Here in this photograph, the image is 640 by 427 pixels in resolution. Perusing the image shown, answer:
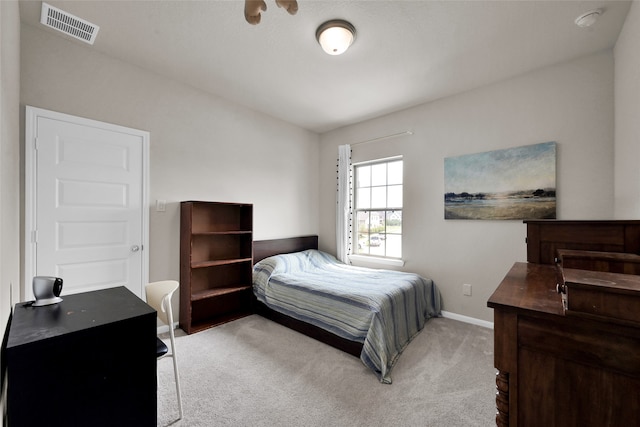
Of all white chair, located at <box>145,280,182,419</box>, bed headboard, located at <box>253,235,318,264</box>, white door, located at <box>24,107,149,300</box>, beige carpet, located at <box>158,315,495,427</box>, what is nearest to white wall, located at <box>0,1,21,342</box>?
white chair, located at <box>145,280,182,419</box>

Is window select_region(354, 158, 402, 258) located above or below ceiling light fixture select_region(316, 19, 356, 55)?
below

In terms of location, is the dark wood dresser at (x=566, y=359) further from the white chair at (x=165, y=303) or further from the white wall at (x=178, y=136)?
the white wall at (x=178, y=136)

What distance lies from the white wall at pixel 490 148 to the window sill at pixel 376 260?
146 mm

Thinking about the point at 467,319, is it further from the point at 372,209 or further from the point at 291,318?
the point at 291,318

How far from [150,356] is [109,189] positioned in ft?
6.97

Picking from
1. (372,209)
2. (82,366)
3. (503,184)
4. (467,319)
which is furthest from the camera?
(372,209)

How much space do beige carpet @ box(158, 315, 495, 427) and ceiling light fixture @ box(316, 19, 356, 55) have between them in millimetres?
2575

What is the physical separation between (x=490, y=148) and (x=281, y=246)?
9.45 ft

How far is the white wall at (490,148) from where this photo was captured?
2.39 m

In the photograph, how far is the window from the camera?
12.3 feet

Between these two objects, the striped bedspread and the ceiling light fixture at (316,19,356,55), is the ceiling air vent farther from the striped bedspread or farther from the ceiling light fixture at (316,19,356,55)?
the striped bedspread

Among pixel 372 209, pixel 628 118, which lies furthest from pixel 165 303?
pixel 628 118

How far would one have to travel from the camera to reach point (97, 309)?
103 cm

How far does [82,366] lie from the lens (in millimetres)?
835
